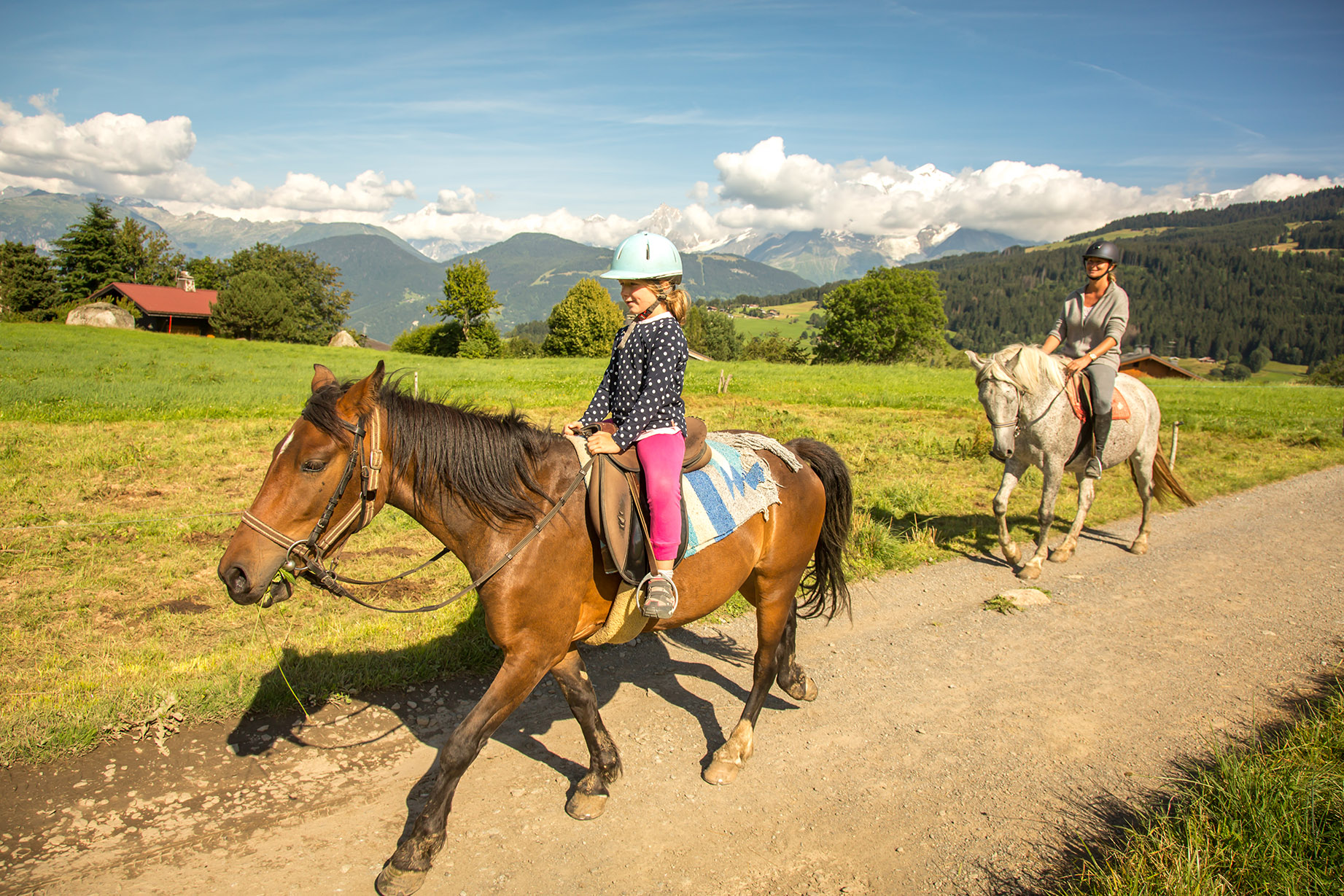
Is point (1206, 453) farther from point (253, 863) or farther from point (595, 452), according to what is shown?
point (253, 863)

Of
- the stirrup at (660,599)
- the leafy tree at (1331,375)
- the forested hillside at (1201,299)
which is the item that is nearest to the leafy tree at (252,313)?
the stirrup at (660,599)

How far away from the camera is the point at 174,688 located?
4582 mm

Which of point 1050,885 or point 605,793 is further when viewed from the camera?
point 605,793

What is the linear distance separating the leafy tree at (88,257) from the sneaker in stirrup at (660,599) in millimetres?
84460

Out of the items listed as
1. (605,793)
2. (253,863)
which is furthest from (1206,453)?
(253,863)

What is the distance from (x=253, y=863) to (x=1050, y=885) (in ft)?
13.0

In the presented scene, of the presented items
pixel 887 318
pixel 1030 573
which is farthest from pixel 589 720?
pixel 887 318

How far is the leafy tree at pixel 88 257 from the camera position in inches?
2579

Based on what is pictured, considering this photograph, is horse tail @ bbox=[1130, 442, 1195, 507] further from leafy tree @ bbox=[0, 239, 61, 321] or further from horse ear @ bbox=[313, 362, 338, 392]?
leafy tree @ bbox=[0, 239, 61, 321]

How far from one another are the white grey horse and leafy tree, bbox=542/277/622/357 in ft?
214

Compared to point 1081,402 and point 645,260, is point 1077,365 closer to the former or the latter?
point 1081,402

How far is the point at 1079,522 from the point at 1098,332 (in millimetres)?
2461

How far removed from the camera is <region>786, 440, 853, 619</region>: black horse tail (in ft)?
16.7

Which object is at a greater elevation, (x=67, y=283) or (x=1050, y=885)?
(x=67, y=283)
